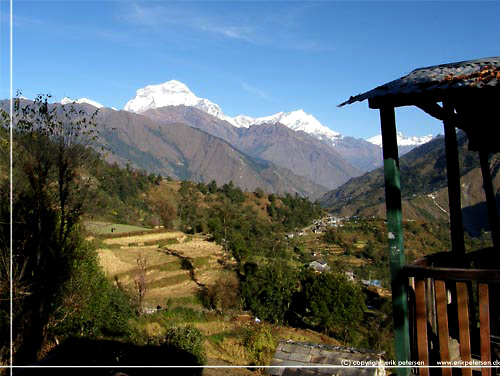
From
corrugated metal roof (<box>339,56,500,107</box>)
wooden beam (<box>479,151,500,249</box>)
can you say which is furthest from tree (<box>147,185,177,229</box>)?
corrugated metal roof (<box>339,56,500,107</box>)

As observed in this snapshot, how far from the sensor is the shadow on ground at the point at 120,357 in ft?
36.9

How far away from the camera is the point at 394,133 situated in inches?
141

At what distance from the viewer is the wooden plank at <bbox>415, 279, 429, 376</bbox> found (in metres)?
3.47

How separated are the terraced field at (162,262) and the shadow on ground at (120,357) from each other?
1748cm

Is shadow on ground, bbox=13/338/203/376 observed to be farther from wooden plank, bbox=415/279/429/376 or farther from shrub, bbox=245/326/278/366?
wooden plank, bbox=415/279/429/376

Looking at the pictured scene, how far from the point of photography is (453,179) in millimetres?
4285

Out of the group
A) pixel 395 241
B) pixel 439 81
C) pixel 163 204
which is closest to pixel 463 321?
pixel 395 241

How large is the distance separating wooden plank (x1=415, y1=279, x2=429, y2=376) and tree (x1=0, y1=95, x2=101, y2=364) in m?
12.7

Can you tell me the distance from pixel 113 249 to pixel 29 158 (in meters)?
31.1

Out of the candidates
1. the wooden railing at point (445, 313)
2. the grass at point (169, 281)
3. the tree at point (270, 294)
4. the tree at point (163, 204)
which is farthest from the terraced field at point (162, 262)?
the wooden railing at point (445, 313)

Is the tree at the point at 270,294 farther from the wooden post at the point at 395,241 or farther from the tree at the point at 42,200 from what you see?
the wooden post at the point at 395,241

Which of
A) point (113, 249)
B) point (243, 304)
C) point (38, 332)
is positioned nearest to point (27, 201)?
point (38, 332)

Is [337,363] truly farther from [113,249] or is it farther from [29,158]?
[113,249]

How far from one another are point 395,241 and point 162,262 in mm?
40866
